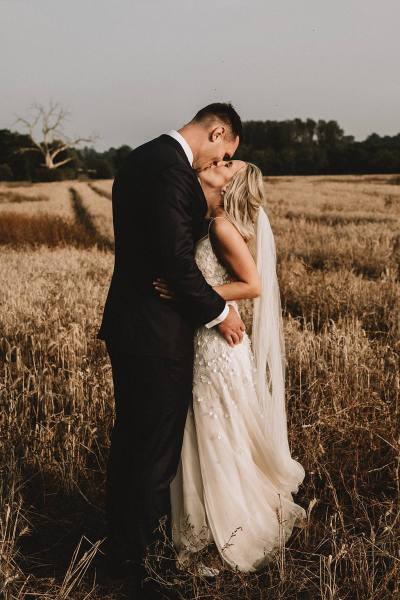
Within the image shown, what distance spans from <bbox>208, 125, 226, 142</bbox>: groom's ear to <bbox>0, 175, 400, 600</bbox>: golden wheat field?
1.75m

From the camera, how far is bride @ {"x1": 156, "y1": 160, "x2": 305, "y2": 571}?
2.79m

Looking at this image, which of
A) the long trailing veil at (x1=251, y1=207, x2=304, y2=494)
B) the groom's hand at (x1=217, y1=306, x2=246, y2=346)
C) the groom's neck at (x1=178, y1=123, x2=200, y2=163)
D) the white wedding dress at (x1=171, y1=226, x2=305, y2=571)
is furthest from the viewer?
the long trailing veil at (x1=251, y1=207, x2=304, y2=494)

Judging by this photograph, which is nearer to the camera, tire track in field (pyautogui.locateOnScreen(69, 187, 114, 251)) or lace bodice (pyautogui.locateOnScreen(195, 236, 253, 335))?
lace bodice (pyautogui.locateOnScreen(195, 236, 253, 335))

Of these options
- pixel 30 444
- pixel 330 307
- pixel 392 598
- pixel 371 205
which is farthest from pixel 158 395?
pixel 371 205

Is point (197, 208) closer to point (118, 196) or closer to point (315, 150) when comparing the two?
point (118, 196)

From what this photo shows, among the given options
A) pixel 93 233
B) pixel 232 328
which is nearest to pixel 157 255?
pixel 232 328

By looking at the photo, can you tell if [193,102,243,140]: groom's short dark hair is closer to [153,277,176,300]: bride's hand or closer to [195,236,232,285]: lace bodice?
[195,236,232,285]: lace bodice

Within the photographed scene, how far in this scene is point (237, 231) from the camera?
9.01 feet

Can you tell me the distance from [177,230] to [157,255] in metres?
0.14

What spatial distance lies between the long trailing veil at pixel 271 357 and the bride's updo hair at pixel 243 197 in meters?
0.20

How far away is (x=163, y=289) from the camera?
2496 millimetres

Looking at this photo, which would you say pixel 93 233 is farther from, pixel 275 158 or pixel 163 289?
pixel 275 158

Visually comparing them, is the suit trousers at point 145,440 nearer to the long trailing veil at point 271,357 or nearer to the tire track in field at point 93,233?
the long trailing veil at point 271,357

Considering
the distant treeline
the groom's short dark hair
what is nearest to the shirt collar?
the groom's short dark hair
